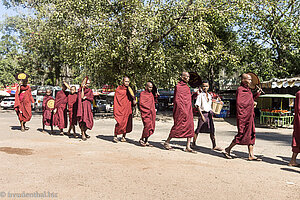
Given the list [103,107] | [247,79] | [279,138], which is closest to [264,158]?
[247,79]

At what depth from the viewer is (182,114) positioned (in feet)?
23.7

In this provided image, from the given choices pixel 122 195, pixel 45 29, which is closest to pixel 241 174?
pixel 122 195

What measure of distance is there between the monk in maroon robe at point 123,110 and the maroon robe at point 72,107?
71.2 inches

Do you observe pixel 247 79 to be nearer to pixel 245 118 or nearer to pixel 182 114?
pixel 245 118

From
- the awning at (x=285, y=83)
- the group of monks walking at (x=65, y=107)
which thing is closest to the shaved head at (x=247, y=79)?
the group of monks walking at (x=65, y=107)

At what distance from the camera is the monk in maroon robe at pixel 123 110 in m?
8.71

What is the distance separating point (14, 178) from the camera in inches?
182

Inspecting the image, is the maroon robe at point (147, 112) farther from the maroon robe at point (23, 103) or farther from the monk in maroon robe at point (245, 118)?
the maroon robe at point (23, 103)

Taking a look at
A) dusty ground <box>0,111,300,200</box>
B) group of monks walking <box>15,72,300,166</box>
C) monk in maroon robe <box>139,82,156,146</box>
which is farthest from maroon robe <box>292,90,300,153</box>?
monk in maroon robe <box>139,82,156,146</box>

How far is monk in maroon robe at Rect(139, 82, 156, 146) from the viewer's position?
8023 millimetres

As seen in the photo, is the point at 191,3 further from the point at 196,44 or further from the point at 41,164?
the point at 41,164

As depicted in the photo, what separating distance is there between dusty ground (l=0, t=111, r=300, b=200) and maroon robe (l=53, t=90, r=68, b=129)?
254 centimetres

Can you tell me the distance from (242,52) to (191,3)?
6.56 meters

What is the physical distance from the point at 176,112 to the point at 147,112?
109cm
